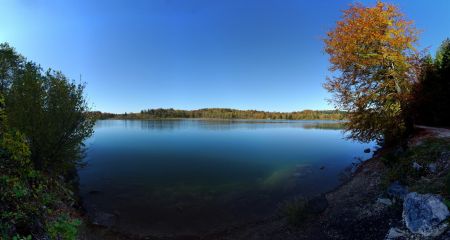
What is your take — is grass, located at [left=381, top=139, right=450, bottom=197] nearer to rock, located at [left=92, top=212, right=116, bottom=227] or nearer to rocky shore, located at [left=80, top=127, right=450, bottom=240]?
rocky shore, located at [left=80, top=127, right=450, bottom=240]

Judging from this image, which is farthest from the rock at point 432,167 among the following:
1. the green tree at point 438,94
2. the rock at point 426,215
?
the green tree at point 438,94

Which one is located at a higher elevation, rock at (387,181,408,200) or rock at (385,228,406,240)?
rock at (387,181,408,200)

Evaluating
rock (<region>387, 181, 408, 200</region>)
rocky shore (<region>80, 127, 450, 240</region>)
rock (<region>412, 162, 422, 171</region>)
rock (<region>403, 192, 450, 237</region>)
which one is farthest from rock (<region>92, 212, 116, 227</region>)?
rock (<region>412, 162, 422, 171</region>)

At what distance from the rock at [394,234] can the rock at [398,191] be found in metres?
2.67

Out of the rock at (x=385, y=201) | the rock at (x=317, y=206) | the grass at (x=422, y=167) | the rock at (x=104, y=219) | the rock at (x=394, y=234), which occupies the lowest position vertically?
the rock at (x=104, y=219)

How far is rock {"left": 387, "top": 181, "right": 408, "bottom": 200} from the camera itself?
11422 mm

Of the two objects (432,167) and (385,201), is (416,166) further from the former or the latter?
(385,201)

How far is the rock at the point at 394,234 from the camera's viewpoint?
8.77 m

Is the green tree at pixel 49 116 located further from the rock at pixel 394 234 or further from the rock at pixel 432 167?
the rock at pixel 432 167

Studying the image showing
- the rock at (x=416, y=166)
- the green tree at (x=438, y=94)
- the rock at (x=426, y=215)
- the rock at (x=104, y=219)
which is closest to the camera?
the rock at (x=426, y=215)

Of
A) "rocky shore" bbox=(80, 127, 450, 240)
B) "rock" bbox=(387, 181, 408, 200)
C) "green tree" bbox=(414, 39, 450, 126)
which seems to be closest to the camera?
"rocky shore" bbox=(80, 127, 450, 240)

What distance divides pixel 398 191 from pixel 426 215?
13.1ft

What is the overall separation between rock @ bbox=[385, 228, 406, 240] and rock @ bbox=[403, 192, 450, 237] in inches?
12.7

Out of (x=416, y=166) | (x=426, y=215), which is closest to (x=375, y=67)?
(x=416, y=166)
